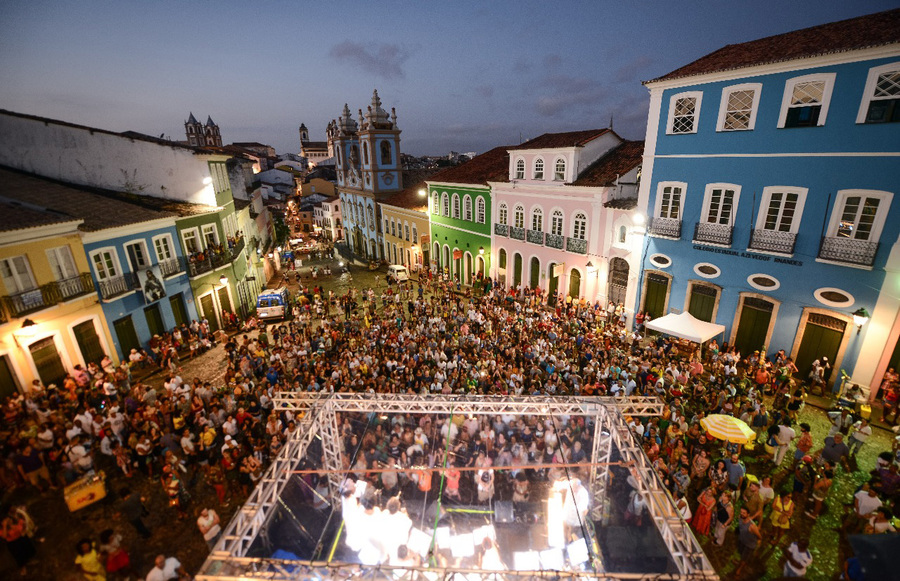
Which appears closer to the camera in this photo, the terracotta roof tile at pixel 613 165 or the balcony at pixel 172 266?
the balcony at pixel 172 266

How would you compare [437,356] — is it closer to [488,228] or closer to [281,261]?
[488,228]

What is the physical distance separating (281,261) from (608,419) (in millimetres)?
37129

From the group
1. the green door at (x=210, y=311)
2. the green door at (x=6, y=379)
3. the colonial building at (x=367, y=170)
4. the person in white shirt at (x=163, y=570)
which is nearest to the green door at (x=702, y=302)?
the person in white shirt at (x=163, y=570)

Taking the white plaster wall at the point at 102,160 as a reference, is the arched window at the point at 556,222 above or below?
below

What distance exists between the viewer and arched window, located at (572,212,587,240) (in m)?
20.5

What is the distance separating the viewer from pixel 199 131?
8994 cm

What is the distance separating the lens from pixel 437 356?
49.0ft

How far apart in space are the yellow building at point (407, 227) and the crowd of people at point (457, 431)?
56.9 ft

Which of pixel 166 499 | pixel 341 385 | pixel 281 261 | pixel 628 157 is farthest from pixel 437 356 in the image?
pixel 281 261

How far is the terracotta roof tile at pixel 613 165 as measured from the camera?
62.4 ft

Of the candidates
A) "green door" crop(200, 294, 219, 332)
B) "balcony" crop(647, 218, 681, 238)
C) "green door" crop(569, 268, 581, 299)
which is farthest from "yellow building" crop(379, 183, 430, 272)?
"balcony" crop(647, 218, 681, 238)

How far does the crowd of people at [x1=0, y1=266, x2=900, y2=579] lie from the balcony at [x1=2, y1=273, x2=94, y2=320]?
8.63 feet

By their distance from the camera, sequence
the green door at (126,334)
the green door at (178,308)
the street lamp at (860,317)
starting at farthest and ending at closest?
the green door at (178,308), the green door at (126,334), the street lamp at (860,317)

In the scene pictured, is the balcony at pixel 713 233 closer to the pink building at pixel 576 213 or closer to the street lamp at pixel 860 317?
the pink building at pixel 576 213
